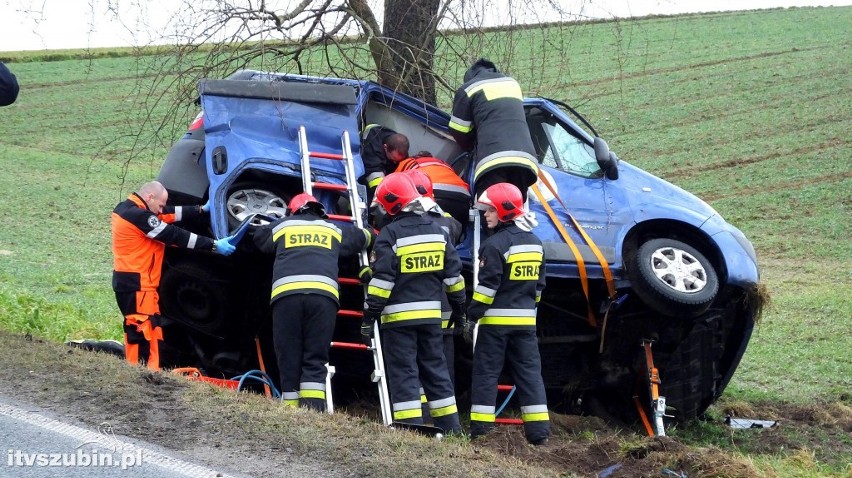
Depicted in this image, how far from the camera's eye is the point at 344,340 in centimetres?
809

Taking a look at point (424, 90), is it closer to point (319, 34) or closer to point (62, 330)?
point (319, 34)

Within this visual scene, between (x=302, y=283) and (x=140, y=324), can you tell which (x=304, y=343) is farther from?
(x=140, y=324)

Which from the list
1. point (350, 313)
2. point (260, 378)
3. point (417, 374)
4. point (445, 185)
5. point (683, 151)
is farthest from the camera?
point (683, 151)

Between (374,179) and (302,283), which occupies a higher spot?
(374,179)

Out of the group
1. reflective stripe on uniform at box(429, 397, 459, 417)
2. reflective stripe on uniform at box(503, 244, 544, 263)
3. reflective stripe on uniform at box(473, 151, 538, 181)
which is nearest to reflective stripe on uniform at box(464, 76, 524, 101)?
reflective stripe on uniform at box(473, 151, 538, 181)

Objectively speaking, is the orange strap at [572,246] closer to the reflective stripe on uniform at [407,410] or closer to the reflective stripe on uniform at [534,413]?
the reflective stripe on uniform at [534,413]

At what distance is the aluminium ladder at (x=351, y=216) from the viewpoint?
23.5 ft

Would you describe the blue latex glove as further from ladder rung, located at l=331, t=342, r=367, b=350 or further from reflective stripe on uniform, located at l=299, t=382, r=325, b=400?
reflective stripe on uniform, located at l=299, t=382, r=325, b=400

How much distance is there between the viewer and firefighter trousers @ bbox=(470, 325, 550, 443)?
23.8 ft

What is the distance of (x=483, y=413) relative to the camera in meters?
7.22

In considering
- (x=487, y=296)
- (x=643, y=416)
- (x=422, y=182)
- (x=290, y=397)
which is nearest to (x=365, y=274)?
(x=422, y=182)

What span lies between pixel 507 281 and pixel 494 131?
4.16ft

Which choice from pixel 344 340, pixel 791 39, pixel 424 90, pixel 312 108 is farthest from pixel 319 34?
pixel 791 39

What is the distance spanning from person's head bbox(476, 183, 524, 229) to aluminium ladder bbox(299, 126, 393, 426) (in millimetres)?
962
